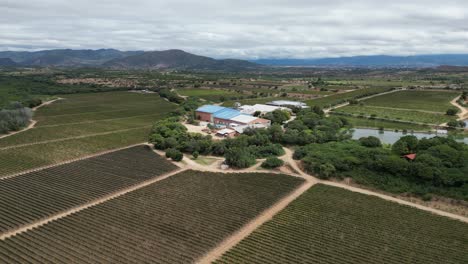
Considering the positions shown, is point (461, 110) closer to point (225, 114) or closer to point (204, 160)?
point (225, 114)

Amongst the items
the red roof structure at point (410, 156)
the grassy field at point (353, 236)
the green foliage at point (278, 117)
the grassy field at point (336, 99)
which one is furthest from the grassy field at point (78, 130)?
the grassy field at point (336, 99)

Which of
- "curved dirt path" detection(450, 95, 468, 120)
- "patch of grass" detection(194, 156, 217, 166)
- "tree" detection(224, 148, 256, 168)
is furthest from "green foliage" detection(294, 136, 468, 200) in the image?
"curved dirt path" detection(450, 95, 468, 120)

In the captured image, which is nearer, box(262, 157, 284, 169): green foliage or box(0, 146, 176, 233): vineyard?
box(0, 146, 176, 233): vineyard

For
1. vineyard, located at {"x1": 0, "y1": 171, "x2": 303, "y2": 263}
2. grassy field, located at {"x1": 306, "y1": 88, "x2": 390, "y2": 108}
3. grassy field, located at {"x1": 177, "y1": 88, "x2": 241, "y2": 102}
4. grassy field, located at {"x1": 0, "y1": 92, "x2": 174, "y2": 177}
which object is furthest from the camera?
grassy field, located at {"x1": 177, "y1": 88, "x2": 241, "y2": 102}

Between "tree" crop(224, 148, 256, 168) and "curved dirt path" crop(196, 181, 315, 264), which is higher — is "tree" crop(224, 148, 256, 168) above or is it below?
above

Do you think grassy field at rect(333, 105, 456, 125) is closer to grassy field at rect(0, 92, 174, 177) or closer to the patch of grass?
grassy field at rect(0, 92, 174, 177)

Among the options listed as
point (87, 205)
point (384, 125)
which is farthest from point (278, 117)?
point (87, 205)
